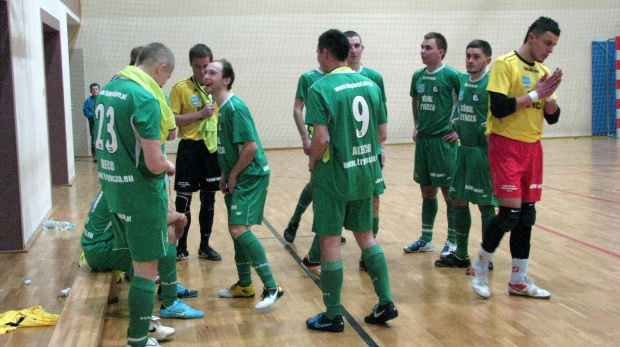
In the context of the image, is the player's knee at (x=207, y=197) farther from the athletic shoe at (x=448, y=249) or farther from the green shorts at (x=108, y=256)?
the athletic shoe at (x=448, y=249)

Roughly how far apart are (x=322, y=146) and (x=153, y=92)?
104 centimetres

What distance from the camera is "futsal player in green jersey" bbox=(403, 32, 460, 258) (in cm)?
558

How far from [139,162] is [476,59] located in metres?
2.97

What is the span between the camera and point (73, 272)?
5.38m

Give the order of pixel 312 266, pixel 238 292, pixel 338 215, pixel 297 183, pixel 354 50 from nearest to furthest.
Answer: pixel 338 215
pixel 238 292
pixel 354 50
pixel 312 266
pixel 297 183

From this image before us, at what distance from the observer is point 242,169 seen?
14.2 ft

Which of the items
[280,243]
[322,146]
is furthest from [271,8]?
[322,146]

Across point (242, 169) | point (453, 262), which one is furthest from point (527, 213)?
point (242, 169)

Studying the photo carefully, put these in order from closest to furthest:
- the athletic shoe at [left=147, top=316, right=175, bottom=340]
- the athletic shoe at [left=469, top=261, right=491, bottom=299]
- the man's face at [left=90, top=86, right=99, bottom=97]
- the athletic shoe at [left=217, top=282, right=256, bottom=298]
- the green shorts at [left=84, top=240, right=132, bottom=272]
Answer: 1. the athletic shoe at [left=147, top=316, right=175, bottom=340]
2. the green shorts at [left=84, top=240, right=132, bottom=272]
3. the athletic shoe at [left=469, top=261, right=491, bottom=299]
4. the athletic shoe at [left=217, top=282, right=256, bottom=298]
5. the man's face at [left=90, top=86, right=99, bottom=97]

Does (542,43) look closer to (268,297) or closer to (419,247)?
(419,247)

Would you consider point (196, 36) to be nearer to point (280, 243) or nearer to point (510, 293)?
point (280, 243)

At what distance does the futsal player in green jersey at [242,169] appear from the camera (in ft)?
14.2

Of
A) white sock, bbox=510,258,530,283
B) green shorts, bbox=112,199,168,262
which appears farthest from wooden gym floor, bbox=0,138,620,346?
green shorts, bbox=112,199,168,262

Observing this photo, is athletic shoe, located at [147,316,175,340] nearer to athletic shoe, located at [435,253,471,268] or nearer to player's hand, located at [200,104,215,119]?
player's hand, located at [200,104,215,119]
